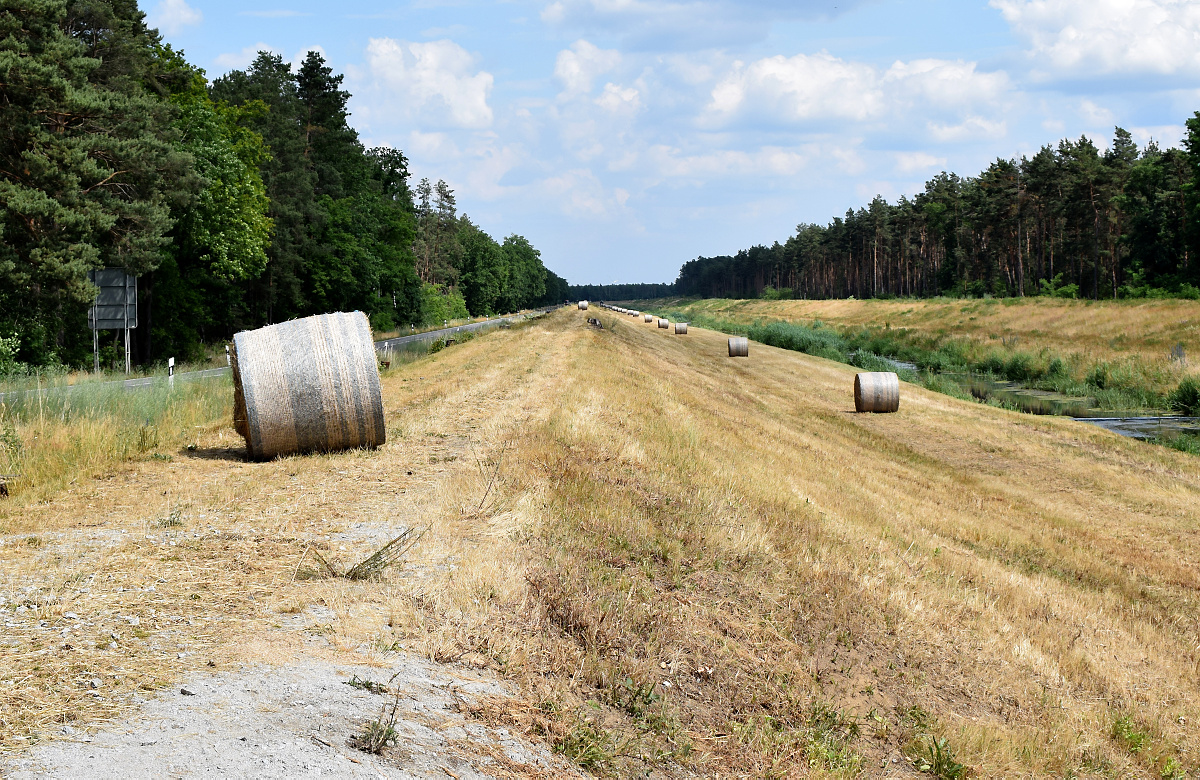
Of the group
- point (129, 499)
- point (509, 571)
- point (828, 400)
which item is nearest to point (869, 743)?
point (509, 571)

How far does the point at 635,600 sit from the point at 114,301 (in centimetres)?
2383

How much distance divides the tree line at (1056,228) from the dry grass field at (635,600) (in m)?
67.5

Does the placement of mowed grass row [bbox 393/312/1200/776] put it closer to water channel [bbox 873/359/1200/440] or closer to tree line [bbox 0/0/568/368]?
water channel [bbox 873/359/1200/440]

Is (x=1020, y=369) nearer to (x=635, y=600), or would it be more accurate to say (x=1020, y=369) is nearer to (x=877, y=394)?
(x=877, y=394)

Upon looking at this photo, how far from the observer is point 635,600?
25.2ft

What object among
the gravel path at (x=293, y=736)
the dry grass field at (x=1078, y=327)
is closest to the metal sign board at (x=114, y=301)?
the gravel path at (x=293, y=736)

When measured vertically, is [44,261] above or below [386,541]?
above

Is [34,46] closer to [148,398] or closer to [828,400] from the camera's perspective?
[148,398]

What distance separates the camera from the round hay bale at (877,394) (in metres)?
29.8

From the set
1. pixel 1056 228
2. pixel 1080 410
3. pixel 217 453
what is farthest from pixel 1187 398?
pixel 1056 228

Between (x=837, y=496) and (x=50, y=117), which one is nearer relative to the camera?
(x=837, y=496)

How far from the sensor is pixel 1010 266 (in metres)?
111

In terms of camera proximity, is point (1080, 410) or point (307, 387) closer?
point (307, 387)

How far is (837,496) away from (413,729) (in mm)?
11608
